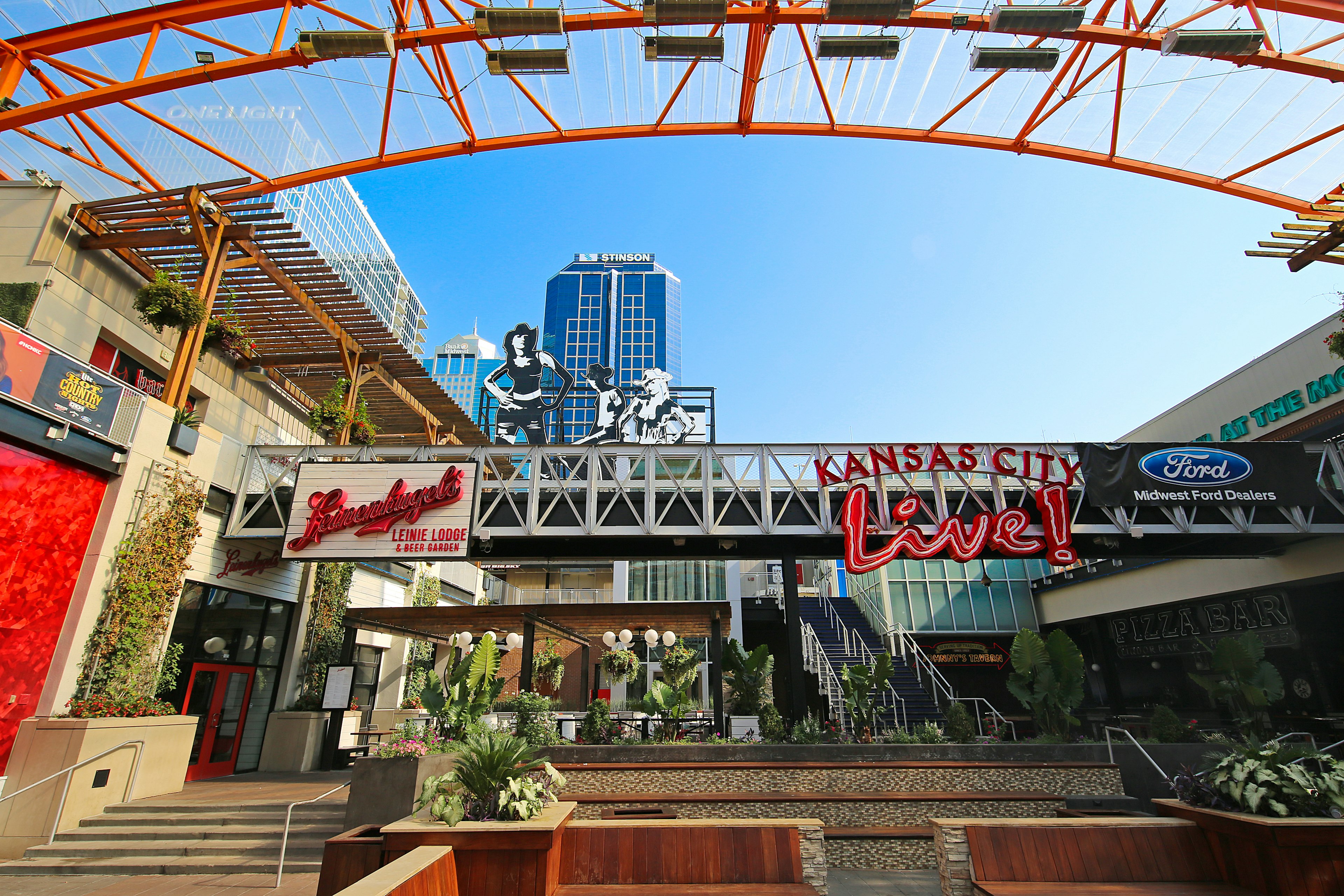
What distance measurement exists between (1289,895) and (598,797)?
8798 mm

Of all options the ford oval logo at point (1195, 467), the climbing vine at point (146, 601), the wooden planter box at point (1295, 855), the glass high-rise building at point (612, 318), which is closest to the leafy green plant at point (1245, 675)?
the ford oval logo at point (1195, 467)

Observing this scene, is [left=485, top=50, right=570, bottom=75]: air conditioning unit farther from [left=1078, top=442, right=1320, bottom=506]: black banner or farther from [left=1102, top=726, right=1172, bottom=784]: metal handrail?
[left=1102, top=726, right=1172, bottom=784]: metal handrail

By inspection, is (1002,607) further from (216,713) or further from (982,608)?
(216,713)

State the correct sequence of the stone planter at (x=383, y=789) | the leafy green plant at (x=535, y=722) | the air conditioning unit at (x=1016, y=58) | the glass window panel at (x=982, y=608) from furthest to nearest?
the glass window panel at (x=982, y=608) → the leafy green plant at (x=535, y=722) → the air conditioning unit at (x=1016, y=58) → the stone planter at (x=383, y=789)

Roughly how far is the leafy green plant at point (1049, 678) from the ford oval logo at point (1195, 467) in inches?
160

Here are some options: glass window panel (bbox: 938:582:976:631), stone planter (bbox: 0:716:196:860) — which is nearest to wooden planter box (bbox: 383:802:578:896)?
stone planter (bbox: 0:716:196:860)

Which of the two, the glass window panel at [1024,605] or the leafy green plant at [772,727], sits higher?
the glass window panel at [1024,605]

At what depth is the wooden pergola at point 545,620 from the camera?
15.6 m

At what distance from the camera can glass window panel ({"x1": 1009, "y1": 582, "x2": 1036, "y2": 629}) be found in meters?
25.2

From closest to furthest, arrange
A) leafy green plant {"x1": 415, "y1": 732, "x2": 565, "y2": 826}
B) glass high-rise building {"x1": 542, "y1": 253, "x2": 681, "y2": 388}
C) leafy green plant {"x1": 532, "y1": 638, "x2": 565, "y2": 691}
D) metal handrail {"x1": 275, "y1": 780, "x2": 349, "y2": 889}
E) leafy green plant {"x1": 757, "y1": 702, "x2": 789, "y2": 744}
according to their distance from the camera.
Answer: leafy green plant {"x1": 415, "y1": 732, "x2": 565, "y2": 826}, metal handrail {"x1": 275, "y1": 780, "x2": 349, "y2": 889}, leafy green plant {"x1": 757, "y1": 702, "x2": 789, "y2": 744}, leafy green plant {"x1": 532, "y1": 638, "x2": 565, "y2": 691}, glass high-rise building {"x1": 542, "y1": 253, "x2": 681, "y2": 388}

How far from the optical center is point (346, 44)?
36.0 ft

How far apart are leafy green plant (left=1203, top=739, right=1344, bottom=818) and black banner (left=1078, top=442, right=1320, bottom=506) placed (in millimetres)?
9016

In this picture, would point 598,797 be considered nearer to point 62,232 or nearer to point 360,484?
point 360,484

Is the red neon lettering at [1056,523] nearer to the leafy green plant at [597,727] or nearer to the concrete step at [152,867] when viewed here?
the leafy green plant at [597,727]
